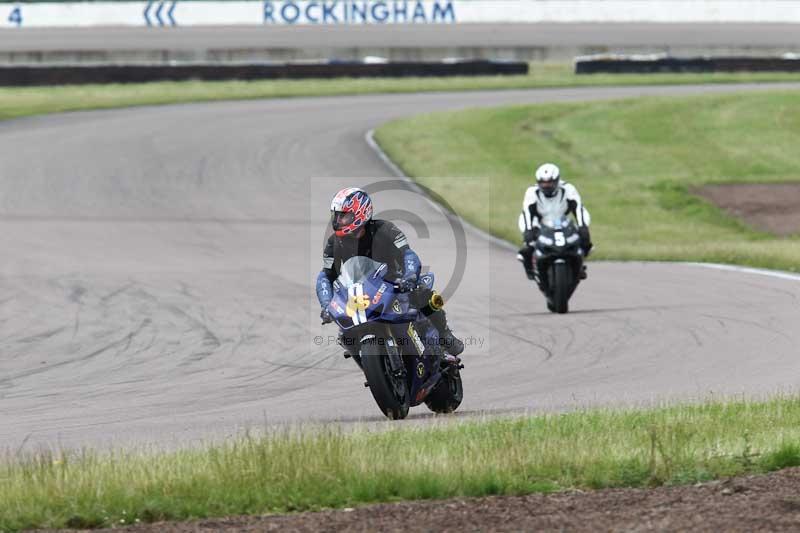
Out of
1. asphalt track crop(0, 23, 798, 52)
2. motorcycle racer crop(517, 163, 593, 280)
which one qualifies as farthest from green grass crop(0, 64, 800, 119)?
motorcycle racer crop(517, 163, 593, 280)

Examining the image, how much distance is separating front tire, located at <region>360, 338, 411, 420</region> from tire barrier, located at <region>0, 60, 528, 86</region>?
138 ft

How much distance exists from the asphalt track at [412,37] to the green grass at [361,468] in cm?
4930

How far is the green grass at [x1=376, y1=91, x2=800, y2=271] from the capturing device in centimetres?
2866

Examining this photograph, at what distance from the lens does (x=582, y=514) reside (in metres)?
6.58

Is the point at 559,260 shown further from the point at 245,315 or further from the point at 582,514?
the point at 582,514

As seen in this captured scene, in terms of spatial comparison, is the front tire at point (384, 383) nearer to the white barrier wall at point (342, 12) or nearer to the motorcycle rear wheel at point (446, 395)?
the motorcycle rear wheel at point (446, 395)

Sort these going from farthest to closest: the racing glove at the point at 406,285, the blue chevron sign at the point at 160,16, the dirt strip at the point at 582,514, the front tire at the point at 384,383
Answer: the blue chevron sign at the point at 160,16, the racing glove at the point at 406,285, the front tire at the point at 384,383, the dirt strip at the point at 582,514

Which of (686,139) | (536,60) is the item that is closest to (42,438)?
(686,139)

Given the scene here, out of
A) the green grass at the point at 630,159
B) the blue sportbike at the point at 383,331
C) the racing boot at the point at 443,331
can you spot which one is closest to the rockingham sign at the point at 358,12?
the green grass at the point at 630,159

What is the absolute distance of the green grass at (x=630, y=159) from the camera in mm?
28656

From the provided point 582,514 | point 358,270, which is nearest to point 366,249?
point 358,270

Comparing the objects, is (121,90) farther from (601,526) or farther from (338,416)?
(601,526)

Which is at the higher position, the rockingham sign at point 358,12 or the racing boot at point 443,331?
the rockingham sign at point 358,12

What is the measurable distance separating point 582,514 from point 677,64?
2040 inches
